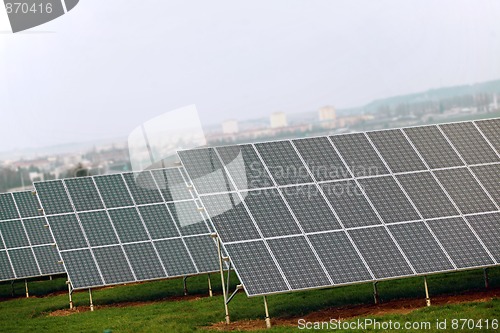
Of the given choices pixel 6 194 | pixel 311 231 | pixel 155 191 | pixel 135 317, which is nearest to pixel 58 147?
pixel 6 194

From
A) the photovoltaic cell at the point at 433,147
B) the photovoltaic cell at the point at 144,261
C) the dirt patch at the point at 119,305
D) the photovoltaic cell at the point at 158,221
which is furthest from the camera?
the photovoltaic cell at the point at 158,221

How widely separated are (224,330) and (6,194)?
66.4ft

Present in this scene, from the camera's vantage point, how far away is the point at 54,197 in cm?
2817

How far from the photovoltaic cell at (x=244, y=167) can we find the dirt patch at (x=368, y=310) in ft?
10.8

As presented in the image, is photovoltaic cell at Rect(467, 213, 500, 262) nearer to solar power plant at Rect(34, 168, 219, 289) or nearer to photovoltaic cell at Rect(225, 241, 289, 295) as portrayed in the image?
photovoltaic cell at Rect(225, 241, 289, 295)

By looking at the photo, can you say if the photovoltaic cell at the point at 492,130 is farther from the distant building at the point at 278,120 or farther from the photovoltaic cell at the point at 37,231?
the distant building at the point at 278,120

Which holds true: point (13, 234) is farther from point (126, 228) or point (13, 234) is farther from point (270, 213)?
point (270, 213)

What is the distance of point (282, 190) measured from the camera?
20375 millimetres

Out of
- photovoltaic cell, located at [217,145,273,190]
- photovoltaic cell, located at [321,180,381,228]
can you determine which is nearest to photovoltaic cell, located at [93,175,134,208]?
photovoltaic cell, located at [217,145,273,190]

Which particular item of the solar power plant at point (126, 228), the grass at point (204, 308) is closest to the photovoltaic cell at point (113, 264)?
the solar power plant at point (126, 228)

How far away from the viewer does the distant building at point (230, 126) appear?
5317cm

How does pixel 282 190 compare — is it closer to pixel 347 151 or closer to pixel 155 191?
pixel 347 151

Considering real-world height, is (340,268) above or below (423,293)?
above

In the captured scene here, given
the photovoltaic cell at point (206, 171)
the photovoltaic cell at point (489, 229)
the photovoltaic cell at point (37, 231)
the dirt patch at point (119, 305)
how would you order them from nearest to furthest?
the photovoltaic cell at point (489, 229)
the photovoltaic cell at point (206, 171)
the dirt patch at point (119, 305)
the photovoltaic cell at point (37, 231)
